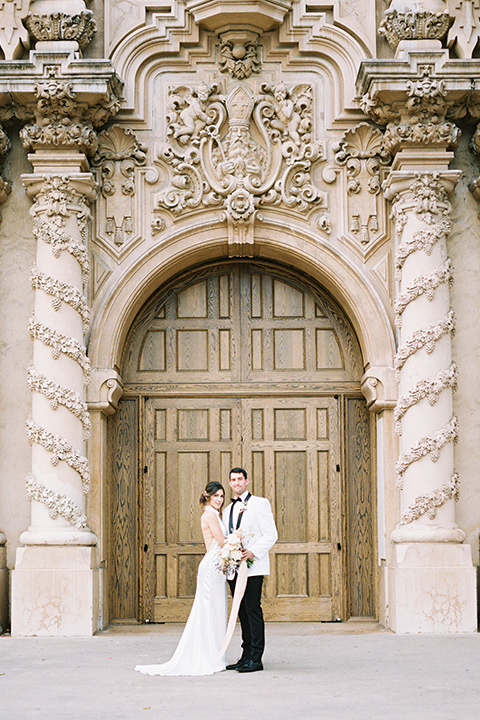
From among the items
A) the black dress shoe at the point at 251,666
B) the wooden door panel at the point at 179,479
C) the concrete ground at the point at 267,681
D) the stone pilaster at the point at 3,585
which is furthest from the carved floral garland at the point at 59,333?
the black dress shoe at the point at 251,666

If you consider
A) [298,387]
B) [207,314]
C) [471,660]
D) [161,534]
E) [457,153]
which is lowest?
[471,660]

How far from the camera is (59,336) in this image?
39.0ft

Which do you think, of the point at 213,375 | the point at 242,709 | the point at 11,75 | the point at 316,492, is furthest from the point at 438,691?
the point at 11,75

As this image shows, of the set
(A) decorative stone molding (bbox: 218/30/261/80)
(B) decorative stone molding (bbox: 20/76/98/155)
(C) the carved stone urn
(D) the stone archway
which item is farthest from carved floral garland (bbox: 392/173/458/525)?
(C) the carved stone urn

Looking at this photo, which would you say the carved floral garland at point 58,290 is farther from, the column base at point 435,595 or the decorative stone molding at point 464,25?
the decorative stone molding at point 464,25

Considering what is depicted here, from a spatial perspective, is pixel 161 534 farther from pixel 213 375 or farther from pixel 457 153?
pixel 457 153

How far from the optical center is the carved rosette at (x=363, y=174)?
1264 cm

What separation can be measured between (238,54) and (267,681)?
24.5 ft

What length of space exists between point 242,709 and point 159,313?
669 cm

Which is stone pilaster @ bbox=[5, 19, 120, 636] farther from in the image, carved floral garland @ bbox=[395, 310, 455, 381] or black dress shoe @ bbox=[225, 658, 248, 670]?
carved floral garland @ bbox=[395, 310, 455, 381]

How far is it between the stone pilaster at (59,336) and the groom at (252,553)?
282 centimetres

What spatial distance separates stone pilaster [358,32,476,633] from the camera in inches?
451

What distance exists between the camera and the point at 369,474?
1298cm

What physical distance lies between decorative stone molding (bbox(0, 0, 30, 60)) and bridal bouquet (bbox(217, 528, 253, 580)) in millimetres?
6414
